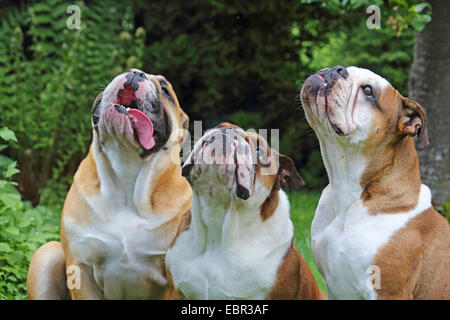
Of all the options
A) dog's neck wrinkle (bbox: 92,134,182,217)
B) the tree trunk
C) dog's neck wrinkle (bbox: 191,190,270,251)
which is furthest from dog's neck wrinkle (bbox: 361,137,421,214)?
the tree trunk

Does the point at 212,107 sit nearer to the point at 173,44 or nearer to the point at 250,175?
A: the point at 173,44

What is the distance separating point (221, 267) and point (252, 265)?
0.17 metres

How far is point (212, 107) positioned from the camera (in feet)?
28.7

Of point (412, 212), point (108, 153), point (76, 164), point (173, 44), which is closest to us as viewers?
point (412, 212)

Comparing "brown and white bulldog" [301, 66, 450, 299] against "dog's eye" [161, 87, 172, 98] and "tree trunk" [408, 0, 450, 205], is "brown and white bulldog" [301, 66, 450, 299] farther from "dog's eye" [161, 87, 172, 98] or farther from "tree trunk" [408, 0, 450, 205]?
"tree trunk" [408, 0, 450, 205]

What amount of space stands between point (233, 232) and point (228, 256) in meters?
0.13

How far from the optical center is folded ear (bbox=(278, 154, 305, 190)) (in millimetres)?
3568

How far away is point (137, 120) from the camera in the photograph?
3.54m

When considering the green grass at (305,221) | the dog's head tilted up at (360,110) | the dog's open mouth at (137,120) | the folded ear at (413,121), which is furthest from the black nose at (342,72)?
the green grass at (305,221)

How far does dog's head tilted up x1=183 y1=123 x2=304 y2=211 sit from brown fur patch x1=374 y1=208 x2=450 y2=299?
0.74 meters

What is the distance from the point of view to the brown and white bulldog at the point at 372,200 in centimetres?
308

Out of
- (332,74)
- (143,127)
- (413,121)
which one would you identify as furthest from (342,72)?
(143,127)

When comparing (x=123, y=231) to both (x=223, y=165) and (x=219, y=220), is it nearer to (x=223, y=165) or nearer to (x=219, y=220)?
(x=219, y=220)
